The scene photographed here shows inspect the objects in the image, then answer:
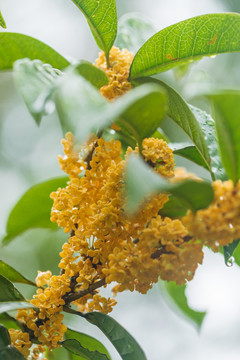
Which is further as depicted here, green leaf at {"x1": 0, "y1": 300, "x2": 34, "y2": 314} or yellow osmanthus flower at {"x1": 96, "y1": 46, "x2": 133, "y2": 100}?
yellow osmanthus flower at {"x1": 96, "y1": 46, "x2": 133, "y2": 100}

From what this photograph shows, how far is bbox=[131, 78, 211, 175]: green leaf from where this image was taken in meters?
1.04

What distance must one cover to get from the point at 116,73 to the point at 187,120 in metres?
0.27

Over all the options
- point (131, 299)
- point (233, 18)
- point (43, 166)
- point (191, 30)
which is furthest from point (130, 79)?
point (131, 299)

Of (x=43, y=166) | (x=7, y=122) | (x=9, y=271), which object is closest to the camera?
(x=9, y=271)

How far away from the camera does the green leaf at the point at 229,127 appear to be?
2.53 feet

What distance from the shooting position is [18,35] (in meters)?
1.15

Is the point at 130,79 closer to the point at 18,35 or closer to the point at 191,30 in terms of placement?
the point at 191,30

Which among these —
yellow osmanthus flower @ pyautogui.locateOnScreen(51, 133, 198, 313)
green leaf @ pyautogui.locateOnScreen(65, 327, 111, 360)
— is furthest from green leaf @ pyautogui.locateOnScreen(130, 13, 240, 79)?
green leaf @ pyautogui.locateOnScreen(65, 327, 111, 360)

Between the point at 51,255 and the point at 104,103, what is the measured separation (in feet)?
7.50

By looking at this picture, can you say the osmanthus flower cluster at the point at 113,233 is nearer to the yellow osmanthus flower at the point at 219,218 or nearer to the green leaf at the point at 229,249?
the yellow osmanthus flower at the point at 219,218

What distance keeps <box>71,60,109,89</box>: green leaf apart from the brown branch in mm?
487

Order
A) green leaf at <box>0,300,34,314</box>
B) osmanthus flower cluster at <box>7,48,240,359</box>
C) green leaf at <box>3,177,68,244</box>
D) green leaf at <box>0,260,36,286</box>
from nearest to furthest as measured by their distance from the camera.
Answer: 1. osmanthus flower cluster at <box>7,48,240,359</box>
2. green leaf at <box>0,300,34,314</box>
3. green leaf at <box>0,260,36,286</box>
4. green leaf at <box>3,177,68,244</box>

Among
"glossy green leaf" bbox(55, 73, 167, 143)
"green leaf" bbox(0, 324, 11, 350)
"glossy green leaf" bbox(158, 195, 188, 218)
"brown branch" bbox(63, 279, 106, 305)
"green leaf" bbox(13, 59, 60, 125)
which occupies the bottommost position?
"green leaf" bbox(0, 324, 11, 350)

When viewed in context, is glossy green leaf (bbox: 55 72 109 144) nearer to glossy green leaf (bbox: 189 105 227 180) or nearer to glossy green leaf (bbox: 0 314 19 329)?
glossy green leaf (bbox: 189 105 227 180)
